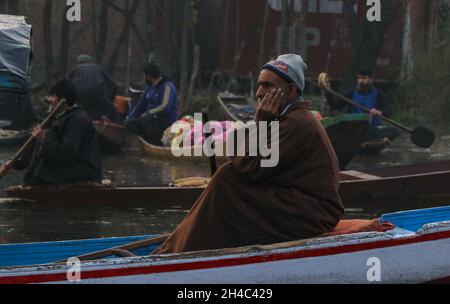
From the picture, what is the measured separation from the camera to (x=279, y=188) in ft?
21.3

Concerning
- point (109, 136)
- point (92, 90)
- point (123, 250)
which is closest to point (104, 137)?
point (109, 136)

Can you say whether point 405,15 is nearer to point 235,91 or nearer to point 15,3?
point 235,91

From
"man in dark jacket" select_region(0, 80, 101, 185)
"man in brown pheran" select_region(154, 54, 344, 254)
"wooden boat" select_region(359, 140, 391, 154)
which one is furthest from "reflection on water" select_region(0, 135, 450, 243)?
"wooden boat" select_region(359, 140, 391, 154)

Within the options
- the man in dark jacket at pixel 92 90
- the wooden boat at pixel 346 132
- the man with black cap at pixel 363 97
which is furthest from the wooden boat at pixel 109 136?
the wooden boat at pixel 346 132

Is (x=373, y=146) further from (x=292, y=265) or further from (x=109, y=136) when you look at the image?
(x=292, y=265)

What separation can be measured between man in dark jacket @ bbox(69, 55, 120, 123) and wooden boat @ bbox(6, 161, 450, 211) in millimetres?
4836

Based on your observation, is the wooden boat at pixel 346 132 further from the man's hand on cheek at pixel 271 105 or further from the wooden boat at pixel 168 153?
the man's hand on cheek at pixel 271 105

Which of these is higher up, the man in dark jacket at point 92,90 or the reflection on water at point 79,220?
the man in dark jacket at point 92,90

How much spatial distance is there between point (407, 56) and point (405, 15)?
0.79 metres

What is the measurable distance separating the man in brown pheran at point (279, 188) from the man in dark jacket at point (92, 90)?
9.30 m

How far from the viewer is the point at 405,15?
20.6 metres

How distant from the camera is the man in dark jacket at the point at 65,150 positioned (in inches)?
402

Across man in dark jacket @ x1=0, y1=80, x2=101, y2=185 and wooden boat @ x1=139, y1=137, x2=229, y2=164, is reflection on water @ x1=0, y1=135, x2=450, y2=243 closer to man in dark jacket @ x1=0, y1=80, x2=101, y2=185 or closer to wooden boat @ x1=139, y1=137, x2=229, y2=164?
man in dark jacket @ x1=0, y1=80, x2=101, y2=185
